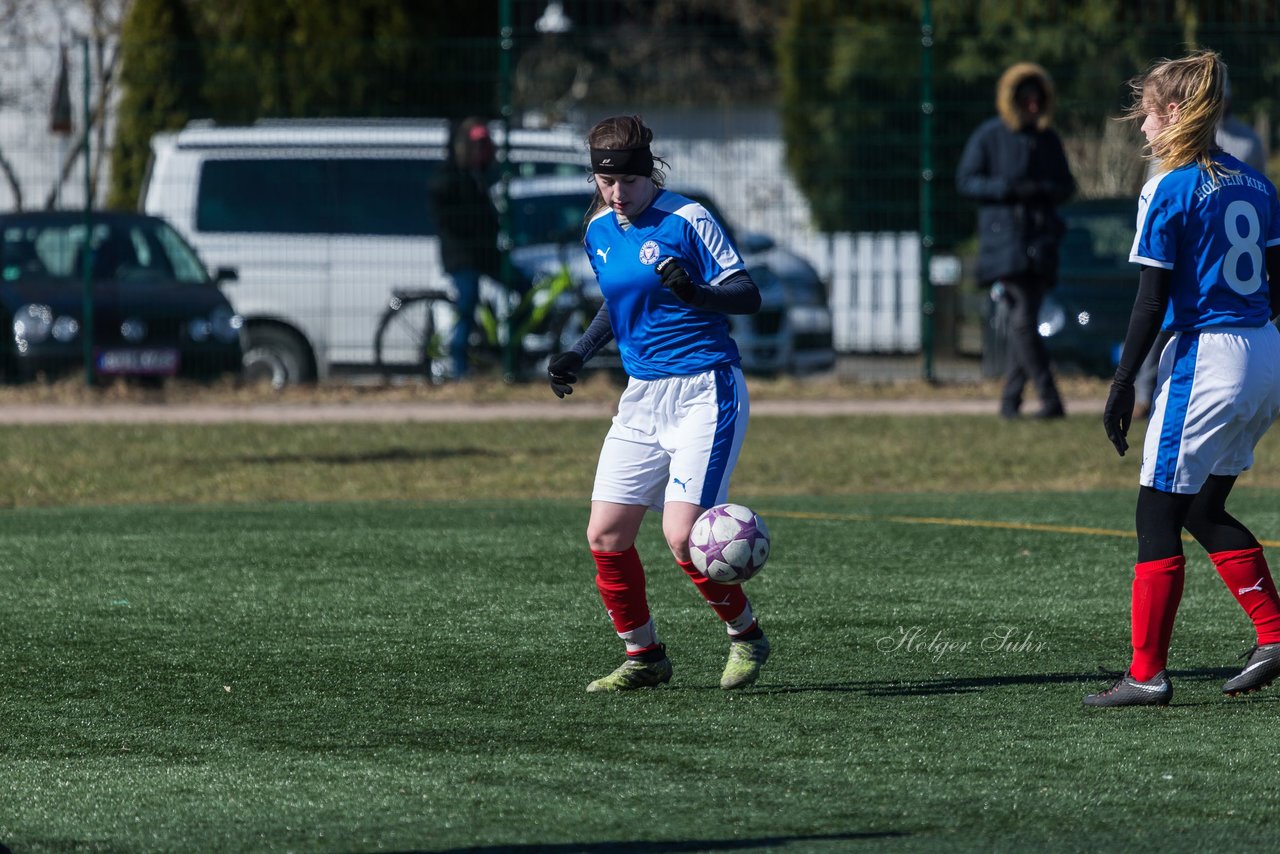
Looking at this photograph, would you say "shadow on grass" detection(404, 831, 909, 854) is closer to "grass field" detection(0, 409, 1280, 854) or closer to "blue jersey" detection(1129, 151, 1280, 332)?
"grass field" detection(0, 409, 1280, 854)

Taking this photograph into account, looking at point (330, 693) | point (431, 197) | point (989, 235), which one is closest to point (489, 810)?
point (330, 693)

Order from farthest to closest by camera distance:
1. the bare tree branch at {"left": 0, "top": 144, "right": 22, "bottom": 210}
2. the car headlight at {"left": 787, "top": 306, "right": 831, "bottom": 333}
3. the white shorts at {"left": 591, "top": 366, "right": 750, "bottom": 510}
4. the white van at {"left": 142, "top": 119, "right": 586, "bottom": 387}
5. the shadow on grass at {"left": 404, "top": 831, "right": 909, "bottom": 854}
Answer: the car headlight at {"left": 787, "top": 306, "right": 831, "bottom": 333} < the bare tree branch at {"left": 0, "top": 144, "right": 22, "bottom": 210} < the white van at {"left": 142, "top": 119, "right": 586, "bottom": 387} < the white shorts at {"left": 591, "top": 366, "right": 750, "bottom": 510} < the shadow on grass at {"left": 404, "top": 831, "right": 909, "bottom": 854}

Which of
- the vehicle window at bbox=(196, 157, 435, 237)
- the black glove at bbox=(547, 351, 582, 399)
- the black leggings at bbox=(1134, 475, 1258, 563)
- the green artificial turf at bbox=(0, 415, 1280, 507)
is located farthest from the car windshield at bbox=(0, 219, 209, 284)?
the black leggings at bbox=(1134, 475, 1258, 563)

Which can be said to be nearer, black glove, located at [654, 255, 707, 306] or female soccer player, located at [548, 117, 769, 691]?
black glove, located at [654, 255, 707, 306]

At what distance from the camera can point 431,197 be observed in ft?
52.6

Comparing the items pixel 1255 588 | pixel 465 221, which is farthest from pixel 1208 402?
pixel 465 221

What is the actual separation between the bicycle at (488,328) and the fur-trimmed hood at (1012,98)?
14.5 feet

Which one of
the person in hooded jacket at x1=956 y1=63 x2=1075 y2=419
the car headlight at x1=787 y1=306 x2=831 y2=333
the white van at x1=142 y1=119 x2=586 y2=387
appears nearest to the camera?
the person in hooded jacket at x1=956 y1=63 x2=1075 y2=419

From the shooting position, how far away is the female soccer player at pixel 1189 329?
539 centimetres

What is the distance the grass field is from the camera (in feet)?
14.7

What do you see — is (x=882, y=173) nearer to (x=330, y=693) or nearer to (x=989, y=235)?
(x=989, y=235)

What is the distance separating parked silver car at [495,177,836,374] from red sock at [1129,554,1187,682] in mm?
10389

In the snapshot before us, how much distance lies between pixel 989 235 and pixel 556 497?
351 cm

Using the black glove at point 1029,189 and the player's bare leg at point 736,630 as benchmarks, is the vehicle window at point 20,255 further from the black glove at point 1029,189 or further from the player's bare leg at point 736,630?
the player's bare leg at point 736,630
